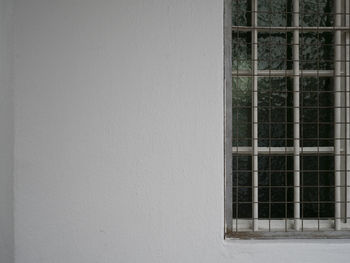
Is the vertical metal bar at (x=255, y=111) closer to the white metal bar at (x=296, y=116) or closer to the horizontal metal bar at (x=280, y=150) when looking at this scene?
the horizontal metal bar at (x=280, y=150)

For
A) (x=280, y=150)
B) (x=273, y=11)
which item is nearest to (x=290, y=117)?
(x=280, y=150)

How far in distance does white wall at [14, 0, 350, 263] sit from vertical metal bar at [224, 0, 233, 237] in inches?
2.1

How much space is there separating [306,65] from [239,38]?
451 millimetres

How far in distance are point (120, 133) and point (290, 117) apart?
1034mm

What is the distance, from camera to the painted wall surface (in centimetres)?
195

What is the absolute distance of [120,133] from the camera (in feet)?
6.89

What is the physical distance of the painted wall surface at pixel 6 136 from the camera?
76.6 inches

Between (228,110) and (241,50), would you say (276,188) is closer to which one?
(228,110)

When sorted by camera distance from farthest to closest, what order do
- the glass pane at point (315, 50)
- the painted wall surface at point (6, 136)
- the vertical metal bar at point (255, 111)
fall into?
the glass pane at point (315, 50)
the vertical metal bar at point (255, 111)
the painted wall surface at point (6, 136)

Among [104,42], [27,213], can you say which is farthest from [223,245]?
[104,42]

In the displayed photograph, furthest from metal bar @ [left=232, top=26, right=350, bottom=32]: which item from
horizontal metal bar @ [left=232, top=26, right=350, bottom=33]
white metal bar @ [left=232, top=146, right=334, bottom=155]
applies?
white metal bar @ [left=232, top=146, right=334, bottom=155]

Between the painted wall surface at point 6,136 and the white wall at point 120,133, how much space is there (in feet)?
0.17

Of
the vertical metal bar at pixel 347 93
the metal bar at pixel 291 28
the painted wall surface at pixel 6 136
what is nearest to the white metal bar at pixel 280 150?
the vertical metal bar at pixel 347 93

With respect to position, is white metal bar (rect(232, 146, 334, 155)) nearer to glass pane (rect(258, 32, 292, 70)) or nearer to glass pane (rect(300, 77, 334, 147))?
glass pane (rect(300, 77, 334, 147))
